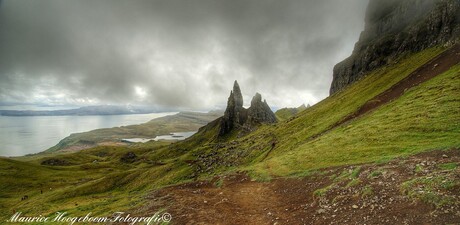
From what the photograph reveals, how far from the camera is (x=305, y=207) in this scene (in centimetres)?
1961

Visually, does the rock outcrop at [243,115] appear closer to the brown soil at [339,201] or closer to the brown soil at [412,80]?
the brown soil at [412,80]

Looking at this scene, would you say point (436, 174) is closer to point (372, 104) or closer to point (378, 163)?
point (378, 163)

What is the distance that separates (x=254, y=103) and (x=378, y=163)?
480ft

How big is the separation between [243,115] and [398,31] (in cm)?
10800

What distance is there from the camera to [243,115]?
7003 inches

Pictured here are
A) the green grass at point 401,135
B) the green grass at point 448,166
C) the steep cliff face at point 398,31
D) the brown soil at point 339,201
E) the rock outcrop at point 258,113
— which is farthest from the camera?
the rock outcrop at point 258,113

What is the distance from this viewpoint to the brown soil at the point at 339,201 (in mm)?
13000

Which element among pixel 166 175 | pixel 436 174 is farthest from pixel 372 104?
pixel 166 175

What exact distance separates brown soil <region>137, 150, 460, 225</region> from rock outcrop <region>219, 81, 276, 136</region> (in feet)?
418

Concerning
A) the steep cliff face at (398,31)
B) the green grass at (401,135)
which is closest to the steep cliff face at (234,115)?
the steep cliff face at (398,31)

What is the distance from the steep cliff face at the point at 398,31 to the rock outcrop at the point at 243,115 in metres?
51.1

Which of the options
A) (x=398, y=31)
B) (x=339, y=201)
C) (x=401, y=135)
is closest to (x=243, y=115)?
(x=398, y=31)

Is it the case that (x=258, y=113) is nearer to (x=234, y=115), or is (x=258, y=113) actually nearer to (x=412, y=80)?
(x=234, y=115)

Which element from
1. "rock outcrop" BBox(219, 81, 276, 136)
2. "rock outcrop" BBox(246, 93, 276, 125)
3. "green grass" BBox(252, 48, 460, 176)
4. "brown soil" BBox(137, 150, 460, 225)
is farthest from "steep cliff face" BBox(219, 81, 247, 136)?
"brown soil" BBox(137, 150, 460, 225)
